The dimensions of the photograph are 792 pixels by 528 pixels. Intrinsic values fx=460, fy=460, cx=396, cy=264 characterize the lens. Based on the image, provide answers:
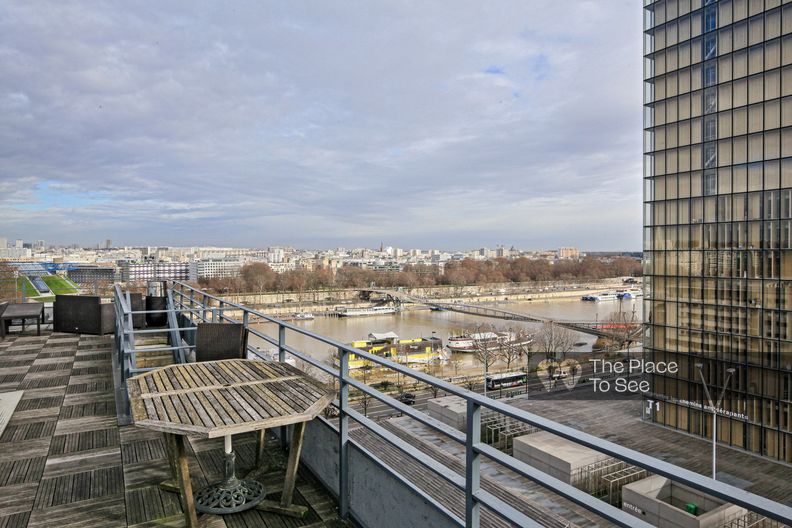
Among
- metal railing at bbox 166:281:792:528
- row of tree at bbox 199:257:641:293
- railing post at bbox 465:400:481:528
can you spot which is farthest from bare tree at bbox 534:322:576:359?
row of tree at bbox 199:257:641:293

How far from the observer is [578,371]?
108ft

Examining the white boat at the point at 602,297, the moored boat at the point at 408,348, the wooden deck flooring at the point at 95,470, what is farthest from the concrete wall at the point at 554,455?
the white boat at the point at 602,297

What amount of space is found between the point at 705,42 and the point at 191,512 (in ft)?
71.0

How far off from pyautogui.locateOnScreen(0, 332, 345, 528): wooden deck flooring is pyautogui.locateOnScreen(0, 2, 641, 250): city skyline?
11.5 metres

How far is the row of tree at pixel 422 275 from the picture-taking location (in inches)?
2749

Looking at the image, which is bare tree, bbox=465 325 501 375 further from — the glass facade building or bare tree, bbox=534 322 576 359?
the glass facade building

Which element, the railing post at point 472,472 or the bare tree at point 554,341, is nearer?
the railing post at point 472,472

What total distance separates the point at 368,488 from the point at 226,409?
704 millimetres

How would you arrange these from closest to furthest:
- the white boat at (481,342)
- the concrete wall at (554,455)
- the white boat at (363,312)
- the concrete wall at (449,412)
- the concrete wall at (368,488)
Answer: the concrete wall at (368,488)
the concrete wall at (554,455)
the concrete wall at (449,412)
the white boat at (481,342)
the white boat at (363,312)

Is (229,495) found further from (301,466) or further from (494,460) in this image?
(494,460)

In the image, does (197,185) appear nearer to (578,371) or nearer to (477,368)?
(477,368)

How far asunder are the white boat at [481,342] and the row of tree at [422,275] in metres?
36.6

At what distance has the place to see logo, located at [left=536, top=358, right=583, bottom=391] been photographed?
29497mm

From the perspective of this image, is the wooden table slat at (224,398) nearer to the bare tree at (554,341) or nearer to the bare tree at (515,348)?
the bare tree at (515,348)
